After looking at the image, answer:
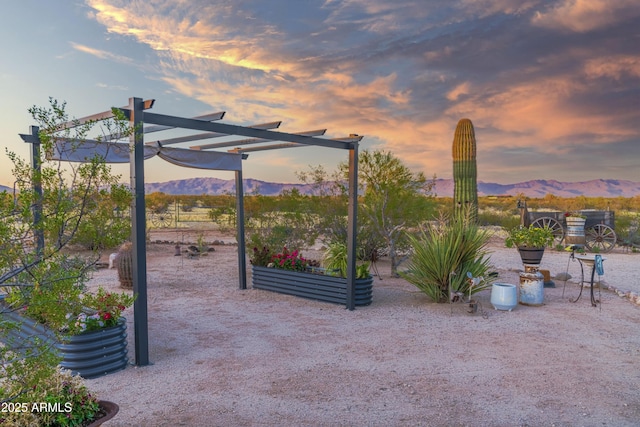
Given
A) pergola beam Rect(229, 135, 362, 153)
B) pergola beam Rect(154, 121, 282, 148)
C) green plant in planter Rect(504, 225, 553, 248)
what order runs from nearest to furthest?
pergola beam Rect(154, 121, 282, 148)
pergola beam Rect(229, 135, 362, 153)
green plant in planter Rect(504, 225, 553, 248)

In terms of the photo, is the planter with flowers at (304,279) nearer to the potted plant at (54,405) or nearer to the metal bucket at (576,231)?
the potted plant at (54,405)

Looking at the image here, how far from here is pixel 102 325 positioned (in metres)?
4.19

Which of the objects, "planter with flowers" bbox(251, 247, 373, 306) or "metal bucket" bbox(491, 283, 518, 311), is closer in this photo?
"metal bucket" bbox(491, 283, 518, 311)

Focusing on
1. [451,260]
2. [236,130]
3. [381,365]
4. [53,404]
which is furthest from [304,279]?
[53,404]

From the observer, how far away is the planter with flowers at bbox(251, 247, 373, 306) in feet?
22.4

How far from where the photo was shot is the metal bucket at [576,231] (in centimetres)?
1384

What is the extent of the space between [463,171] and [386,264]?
4.74 metres

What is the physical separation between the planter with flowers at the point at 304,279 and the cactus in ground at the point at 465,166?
7.60 m

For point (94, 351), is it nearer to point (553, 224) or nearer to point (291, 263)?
point (291, 263)

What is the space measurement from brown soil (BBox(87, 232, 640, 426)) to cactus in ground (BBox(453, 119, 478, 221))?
274 inches

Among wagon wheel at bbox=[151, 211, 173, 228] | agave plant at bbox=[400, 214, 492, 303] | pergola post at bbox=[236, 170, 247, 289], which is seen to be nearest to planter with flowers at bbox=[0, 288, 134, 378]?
pergola post at bbox=[236, 170, 247, 289]

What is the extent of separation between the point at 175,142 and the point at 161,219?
59.6ft

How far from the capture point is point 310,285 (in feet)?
23.6

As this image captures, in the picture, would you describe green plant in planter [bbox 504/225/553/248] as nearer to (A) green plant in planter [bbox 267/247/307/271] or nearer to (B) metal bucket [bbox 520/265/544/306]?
(B) metal bucket [bbox 520/265/544/306]
